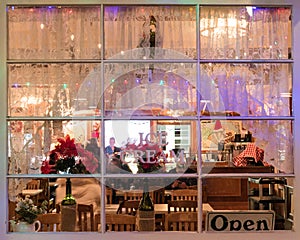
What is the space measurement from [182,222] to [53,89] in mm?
1294

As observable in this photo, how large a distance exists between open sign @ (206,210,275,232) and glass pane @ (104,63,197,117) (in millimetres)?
729

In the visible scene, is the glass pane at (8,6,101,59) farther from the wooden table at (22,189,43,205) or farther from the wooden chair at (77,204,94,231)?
the wooden chair at (77,204,94,231)

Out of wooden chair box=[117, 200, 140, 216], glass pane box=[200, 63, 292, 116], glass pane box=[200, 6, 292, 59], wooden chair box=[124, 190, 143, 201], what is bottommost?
wooden chair box=[117, 200, 140, 216]

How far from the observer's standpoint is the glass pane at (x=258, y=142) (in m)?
3.15

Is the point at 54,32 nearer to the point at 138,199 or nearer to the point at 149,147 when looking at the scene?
the point at 149,147

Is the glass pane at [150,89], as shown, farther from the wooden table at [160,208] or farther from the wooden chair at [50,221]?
the wooden chair at [50,221]

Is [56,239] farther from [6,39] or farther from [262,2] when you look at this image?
[262,2]

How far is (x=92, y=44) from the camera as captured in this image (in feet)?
10.4

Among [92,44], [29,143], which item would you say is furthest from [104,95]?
[29,143]

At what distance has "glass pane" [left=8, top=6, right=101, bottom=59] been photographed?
125 inches

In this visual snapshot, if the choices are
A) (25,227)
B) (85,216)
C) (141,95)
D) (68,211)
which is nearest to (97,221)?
(85,216)

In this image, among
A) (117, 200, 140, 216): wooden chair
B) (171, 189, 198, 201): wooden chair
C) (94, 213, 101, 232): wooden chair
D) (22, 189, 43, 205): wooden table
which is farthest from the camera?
(171, 189, 198, 201): wooden chair

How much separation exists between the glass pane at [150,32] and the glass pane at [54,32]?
0.10 meters

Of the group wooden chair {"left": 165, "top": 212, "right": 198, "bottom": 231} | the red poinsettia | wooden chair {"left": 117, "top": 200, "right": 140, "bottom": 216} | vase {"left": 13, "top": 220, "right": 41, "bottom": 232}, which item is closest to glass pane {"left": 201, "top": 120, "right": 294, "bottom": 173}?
wooden chair {"left": 165, "top": 212, "right": 198, "bottom": 231}
